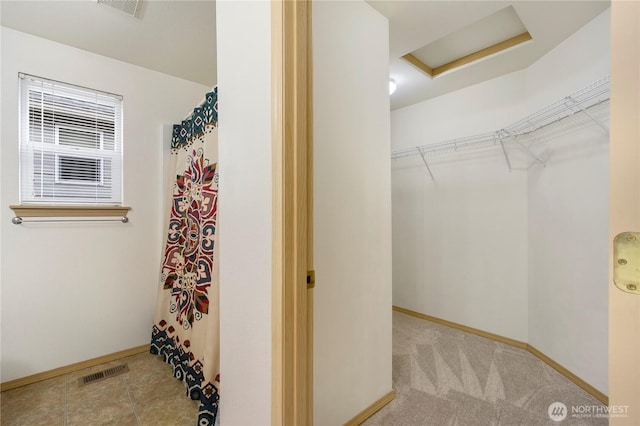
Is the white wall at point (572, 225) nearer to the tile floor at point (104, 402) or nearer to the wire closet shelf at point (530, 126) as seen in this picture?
the wire closet shelf at point (530, 126)

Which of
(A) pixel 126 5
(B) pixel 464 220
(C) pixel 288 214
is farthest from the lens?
(B) pixel 464 220

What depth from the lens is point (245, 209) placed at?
1.18 meters

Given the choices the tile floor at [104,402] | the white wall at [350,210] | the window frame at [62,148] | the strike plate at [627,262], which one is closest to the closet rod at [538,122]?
the white wall at [350,210]

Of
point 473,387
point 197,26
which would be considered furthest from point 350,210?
point 197,26

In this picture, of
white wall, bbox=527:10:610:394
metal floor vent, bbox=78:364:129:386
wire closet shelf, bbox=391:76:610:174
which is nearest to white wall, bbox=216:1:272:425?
metal floor vent, bbox=78:364:129:386

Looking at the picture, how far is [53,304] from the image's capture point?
205 cm

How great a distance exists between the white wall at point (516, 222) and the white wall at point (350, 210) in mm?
1303

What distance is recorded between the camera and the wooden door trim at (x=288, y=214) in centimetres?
95

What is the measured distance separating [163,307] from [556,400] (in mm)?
2760

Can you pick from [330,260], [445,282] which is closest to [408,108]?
[445,282]

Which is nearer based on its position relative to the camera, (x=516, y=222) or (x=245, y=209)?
(x=245, y=209)

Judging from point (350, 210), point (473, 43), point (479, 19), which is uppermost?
point (473, 43)

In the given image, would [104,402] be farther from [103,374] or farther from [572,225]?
[572,225]

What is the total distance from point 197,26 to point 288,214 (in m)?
1.70
